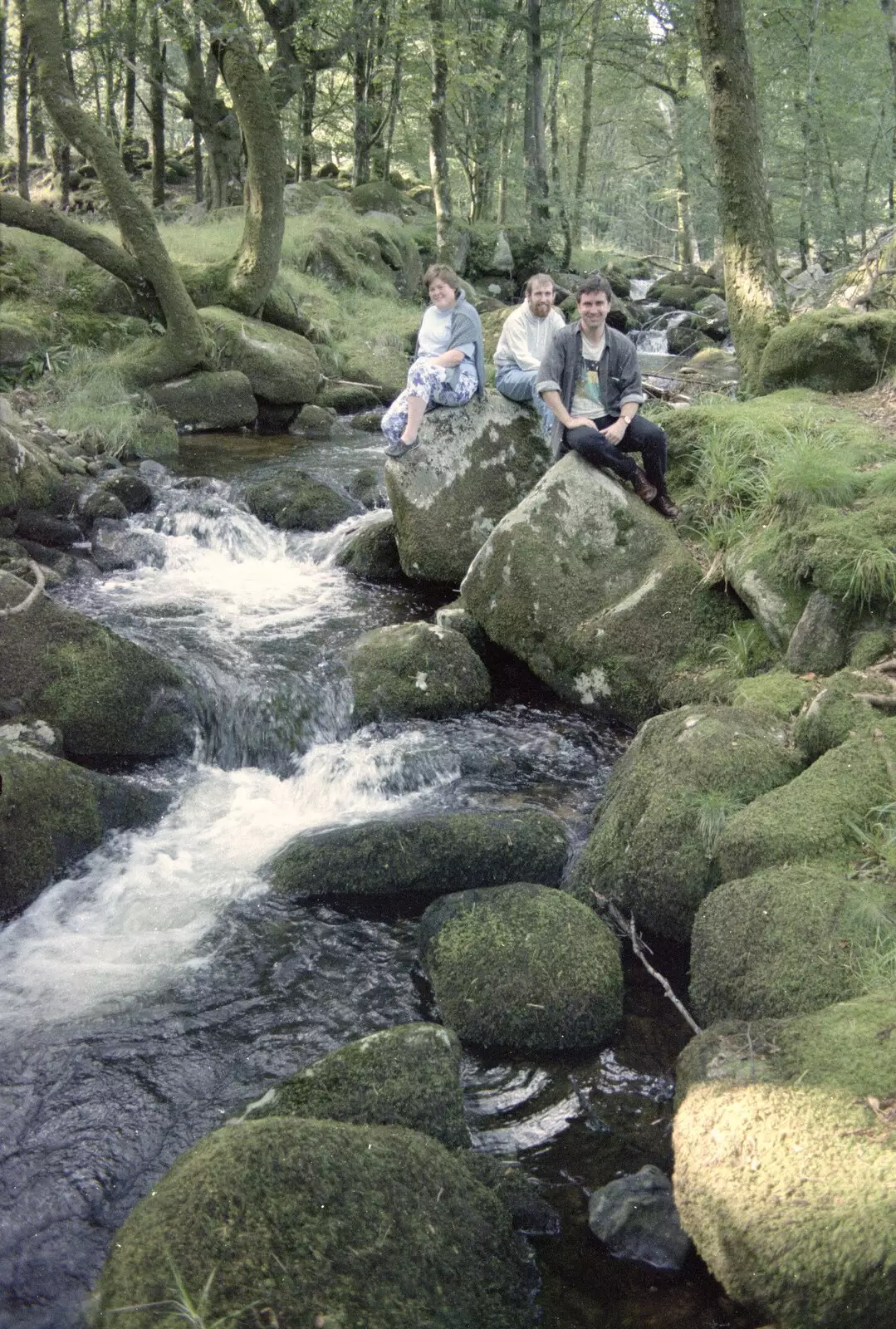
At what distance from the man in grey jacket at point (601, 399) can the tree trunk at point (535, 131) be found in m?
21.2

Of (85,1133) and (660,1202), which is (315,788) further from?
(660,1202)

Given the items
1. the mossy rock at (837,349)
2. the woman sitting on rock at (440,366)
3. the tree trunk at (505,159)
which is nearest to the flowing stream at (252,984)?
the woman sitting on rock at (440,366)

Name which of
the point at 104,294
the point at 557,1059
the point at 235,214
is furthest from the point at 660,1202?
the point at 235,214

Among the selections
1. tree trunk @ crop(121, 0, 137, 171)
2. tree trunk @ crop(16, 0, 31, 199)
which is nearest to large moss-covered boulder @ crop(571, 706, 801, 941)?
tree trunk @ crop(121, 0, 137, 171)

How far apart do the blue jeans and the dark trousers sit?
97 centimetres

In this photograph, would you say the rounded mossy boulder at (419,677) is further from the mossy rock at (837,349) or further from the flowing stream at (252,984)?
the mossy rock at (837,349)

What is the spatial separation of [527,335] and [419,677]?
3.41m

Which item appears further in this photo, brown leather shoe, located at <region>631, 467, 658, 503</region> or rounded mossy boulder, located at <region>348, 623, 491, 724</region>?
brown leather shoe, located at <region>631, 467, 658, 503</region>

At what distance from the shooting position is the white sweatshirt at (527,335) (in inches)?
346

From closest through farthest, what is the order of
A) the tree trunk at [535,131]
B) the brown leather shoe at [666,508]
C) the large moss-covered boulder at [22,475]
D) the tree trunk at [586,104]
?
the brown leather shoe at [666,508] → the large moss-covered boulder at [22,475] → the tree trunk at [535,131] → the tree trunk at [586,104]

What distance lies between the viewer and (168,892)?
216 inches

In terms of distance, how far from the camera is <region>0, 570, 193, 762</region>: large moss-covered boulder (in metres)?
6.63

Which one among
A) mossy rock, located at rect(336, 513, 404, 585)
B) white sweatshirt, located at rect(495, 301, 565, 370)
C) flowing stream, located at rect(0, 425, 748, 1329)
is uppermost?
white sweatshirt, located at rect(495, 301, 565, 370)

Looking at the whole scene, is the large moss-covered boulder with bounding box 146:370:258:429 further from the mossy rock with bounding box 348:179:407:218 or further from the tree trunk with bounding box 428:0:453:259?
the mossy rock with bounding box 348:179:407:218
